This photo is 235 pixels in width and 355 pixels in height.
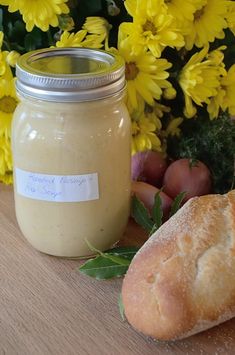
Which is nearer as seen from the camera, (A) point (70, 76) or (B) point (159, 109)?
(A) point (70, 76)

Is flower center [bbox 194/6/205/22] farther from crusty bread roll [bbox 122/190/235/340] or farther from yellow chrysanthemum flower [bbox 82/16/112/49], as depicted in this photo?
crusty bread roll [bbox 122/190/235/340]

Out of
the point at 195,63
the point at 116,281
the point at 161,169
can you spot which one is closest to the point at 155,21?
the point at 195,63

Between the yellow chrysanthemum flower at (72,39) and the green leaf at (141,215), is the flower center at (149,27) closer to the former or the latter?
the yellow chrysanthemum flower at (72,39)

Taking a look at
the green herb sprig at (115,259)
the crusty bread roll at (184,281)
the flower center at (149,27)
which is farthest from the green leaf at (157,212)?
the flower center at (149,27)

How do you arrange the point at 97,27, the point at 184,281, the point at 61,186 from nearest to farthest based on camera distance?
the point at 184,281 → the point at 61,186 → the point at 97,27

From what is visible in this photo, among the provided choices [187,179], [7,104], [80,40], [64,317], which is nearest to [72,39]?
[80,40]

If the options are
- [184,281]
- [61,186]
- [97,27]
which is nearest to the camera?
[184,281]

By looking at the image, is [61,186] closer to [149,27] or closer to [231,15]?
[149,27]
